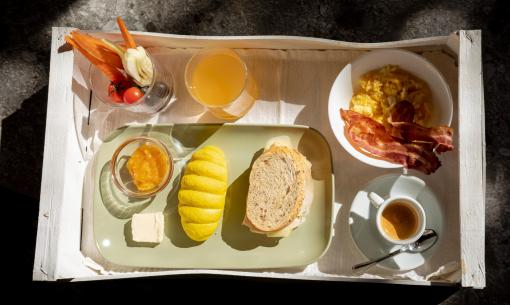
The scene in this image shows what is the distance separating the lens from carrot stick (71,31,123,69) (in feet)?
3.44

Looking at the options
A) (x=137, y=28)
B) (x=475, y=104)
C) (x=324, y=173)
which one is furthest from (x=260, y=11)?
(x=475, y=104)

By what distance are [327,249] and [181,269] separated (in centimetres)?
38

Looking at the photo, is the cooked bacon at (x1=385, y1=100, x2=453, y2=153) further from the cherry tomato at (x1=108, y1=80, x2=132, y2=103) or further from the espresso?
the cherry tomato at (x1=108, y1=80, x2=132, y2=103)

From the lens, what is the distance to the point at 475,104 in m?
0.99

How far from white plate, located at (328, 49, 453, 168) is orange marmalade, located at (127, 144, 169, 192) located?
0.45 meters

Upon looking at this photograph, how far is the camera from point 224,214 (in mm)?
1179

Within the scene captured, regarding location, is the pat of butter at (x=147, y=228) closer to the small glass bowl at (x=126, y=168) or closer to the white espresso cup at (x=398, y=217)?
the small glass bowl at (x=126, y=168)

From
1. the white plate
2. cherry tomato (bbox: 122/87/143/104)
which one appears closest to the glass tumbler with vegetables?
cherry tomato (bbox: 122/87/143/104)

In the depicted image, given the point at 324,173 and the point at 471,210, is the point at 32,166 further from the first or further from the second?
the point at 471,210

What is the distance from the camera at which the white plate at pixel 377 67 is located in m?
1.09

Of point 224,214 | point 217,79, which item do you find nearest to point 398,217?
point 224,214

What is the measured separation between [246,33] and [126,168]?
58 centimetres

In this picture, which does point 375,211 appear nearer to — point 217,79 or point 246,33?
point 217,79

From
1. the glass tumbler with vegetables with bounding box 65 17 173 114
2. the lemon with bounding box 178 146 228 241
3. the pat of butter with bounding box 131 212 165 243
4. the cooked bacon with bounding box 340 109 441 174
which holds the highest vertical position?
the glass tumbler with vegetables with bounding box 65 17 173 114
